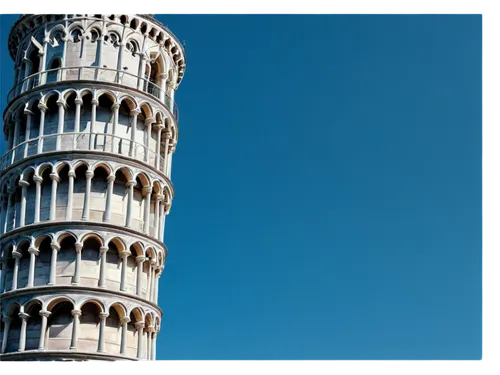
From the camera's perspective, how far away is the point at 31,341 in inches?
1212

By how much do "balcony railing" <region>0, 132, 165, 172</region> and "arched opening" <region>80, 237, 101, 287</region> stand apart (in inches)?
135

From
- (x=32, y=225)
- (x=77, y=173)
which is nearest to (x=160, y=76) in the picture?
(x=77, y=173)

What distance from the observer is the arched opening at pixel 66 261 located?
31.3 meters

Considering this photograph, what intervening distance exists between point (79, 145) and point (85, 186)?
5.19 feet

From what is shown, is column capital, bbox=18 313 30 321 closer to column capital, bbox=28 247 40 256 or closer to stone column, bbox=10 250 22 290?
stone column, bbox=10 250 22 290

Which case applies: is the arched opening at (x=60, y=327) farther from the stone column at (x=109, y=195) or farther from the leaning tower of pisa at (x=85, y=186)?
the stone column at (x=109, y=195)

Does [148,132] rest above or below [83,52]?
below

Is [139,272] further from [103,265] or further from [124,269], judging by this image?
[103,265]

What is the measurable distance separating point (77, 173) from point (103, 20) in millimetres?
6370

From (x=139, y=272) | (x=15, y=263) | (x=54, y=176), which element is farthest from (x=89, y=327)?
(x=54, y=176)

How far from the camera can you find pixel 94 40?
35312 mm

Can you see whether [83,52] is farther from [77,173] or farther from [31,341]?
[31,341]
